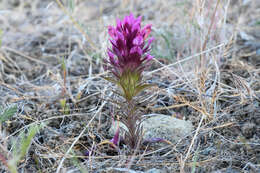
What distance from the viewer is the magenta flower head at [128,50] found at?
1.75 metres

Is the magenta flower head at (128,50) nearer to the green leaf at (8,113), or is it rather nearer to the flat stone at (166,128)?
the flat stone at (166,128)

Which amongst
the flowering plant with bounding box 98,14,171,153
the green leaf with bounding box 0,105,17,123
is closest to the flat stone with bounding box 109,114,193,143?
the flowering plant with bounding box 98,14,171,153

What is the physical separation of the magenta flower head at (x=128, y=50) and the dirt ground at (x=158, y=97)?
165 mm

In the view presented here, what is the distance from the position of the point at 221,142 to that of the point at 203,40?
1015mm

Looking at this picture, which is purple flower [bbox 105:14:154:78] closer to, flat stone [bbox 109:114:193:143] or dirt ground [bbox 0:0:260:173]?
dirt ground [bbox 0:0:260:173]

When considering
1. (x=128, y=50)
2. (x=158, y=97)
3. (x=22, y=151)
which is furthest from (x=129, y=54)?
(x=158, y=97)

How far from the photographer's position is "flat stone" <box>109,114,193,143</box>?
6.98 ft

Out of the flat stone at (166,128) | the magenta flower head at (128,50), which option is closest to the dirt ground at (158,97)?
the flat stone at (166,128)

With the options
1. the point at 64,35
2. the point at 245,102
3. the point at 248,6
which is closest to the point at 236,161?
the point at 245,102

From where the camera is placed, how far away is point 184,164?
1810 mm

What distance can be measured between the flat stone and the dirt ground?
0.05 metres

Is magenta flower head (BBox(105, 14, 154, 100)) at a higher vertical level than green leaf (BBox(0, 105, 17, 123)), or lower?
higher

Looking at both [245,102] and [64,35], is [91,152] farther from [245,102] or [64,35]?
[64,35]

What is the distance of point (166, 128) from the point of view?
7.07 feet
